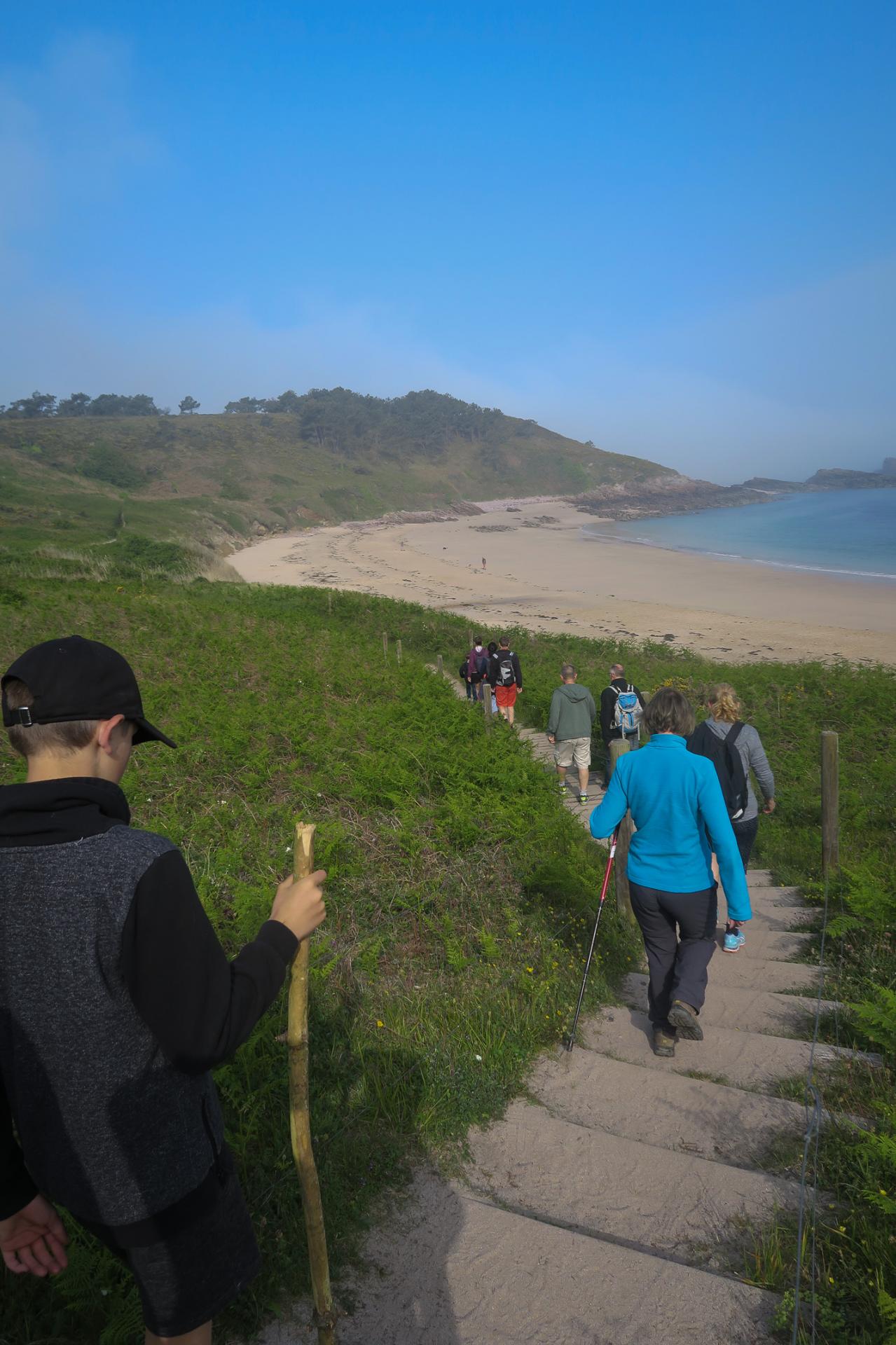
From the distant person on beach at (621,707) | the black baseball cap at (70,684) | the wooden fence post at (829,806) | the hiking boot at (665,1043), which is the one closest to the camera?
the black baseball cap at (70,684)

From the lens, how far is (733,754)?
5.89 m

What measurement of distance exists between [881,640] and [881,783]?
18032mm

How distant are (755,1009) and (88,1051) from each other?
165 inches

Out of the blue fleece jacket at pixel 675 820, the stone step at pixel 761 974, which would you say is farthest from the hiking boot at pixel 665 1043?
the stone step at pixel 761 974

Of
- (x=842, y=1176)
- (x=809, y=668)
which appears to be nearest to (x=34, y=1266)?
(x=842, y=1176)

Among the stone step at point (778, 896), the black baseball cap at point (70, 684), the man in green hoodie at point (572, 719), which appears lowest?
the stone step at point (778, 896)

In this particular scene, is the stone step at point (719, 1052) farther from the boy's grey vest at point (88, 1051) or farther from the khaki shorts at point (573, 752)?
the khaki shorts at point (573, 752)

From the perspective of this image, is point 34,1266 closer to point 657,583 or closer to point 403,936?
point 403,936

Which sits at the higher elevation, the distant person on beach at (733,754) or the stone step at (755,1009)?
the distant person on beach at (733,754)

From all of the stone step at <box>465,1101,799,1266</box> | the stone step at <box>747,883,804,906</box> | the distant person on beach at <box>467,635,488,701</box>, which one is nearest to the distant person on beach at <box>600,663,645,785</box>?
the stone step at <box>747,883,804,906</box>

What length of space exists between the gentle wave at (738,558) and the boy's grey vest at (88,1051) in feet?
148

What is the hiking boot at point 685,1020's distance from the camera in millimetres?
Result: 4086

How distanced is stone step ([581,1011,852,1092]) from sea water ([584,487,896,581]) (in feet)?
140

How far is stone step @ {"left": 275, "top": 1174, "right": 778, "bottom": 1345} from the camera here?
2.52 metres
